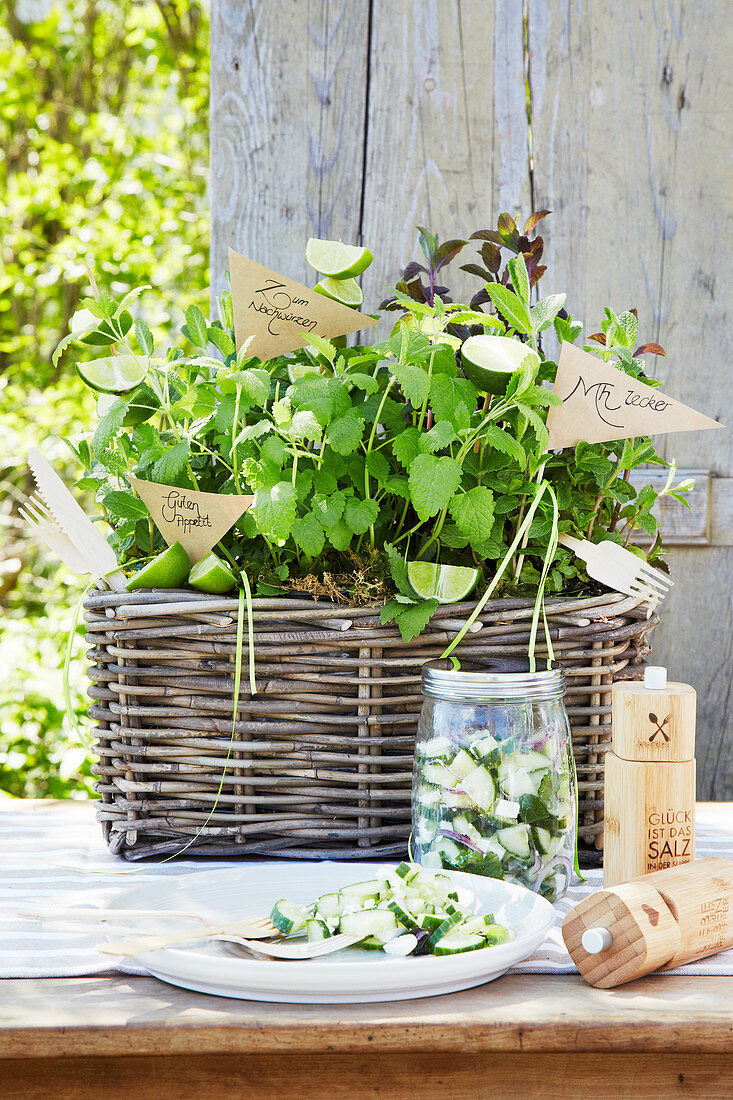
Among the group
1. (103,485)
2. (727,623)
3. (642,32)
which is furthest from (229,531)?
(642,32)

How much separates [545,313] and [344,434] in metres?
0.20

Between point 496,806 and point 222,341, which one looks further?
point 222,341

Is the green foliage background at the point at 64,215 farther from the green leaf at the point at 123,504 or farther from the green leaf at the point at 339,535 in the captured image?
the green leaf at the point at 339,535

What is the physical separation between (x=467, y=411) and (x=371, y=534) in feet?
0.43

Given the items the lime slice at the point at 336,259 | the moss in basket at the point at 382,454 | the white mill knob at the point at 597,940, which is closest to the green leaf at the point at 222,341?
the moss in basket at the point at 382,454

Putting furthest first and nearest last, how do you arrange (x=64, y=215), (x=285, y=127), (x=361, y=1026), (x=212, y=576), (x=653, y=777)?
(x=64, y=215) → (x=285, y=127) → (x=212, y=576) → (x=653, y=777) → (x=361, y=1026)

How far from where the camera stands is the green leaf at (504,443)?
2.26 ft

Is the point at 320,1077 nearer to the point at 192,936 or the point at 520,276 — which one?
the point at 192,936

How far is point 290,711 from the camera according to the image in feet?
2.52

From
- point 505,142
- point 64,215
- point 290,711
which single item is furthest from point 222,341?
point 64,215

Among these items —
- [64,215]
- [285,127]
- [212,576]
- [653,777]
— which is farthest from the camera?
[64,215]

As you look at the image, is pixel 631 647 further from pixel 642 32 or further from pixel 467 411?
pixel 642 32

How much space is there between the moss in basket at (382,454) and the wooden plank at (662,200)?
380mm

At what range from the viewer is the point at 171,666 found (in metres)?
0.79
